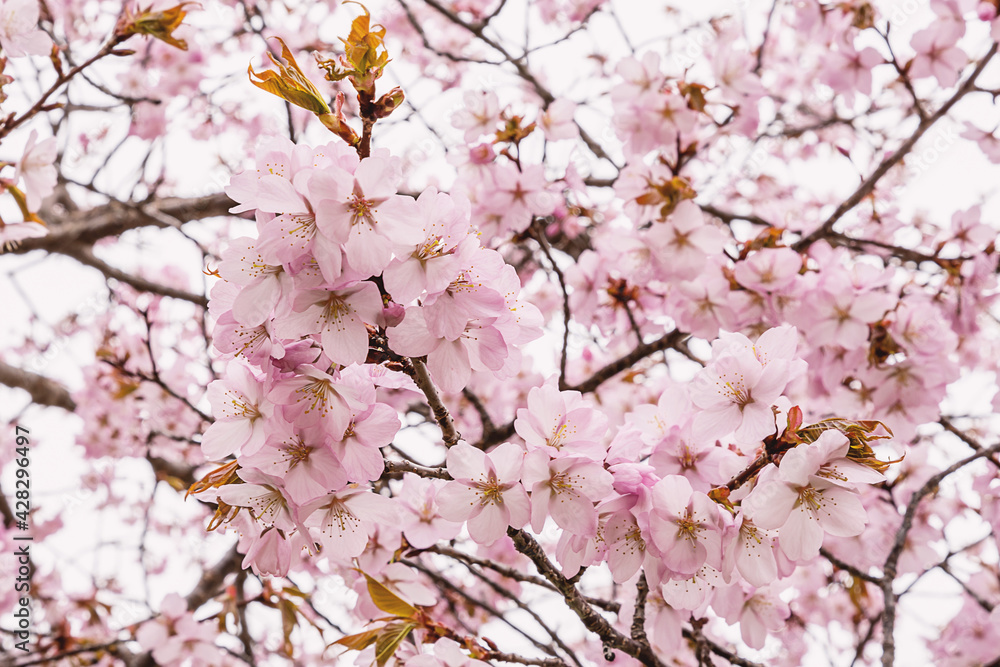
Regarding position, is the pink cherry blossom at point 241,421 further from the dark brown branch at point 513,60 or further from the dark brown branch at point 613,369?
the dark brown branch at point 513,60

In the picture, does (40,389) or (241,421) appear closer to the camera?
(241,421)

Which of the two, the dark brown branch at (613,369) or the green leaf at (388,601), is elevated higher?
the dark brown branch at (613,369)

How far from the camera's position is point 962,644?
10.0ft

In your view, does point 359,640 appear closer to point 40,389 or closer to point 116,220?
point 116,220

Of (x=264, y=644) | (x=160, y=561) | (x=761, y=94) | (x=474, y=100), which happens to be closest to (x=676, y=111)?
(x=761, y=94)

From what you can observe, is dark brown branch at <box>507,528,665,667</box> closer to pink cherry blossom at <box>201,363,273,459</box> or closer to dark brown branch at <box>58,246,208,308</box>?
pink cherry blossom at <box>201,363,273,459</box>

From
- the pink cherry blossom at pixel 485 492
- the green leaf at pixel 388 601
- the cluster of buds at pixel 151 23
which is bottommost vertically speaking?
the green leaf at pixel 388 601

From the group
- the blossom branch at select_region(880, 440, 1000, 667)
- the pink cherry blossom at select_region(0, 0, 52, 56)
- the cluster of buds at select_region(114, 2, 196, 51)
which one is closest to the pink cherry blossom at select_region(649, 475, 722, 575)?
the blossom branch at select_region(880, 440, 1000, 667)

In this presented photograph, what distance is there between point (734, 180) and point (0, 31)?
424cm

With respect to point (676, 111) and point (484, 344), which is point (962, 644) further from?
point (484, 344)

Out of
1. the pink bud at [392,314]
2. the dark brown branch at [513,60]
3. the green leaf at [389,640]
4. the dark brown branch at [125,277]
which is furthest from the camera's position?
the dark brown branch at [125,277]

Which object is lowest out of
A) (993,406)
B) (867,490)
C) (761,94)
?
(867,490)

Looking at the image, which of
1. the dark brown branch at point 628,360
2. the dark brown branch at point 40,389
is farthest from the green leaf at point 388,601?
the dark brown branch at point 40,389

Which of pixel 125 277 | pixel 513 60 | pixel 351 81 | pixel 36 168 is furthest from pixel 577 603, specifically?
pixel 125 277
